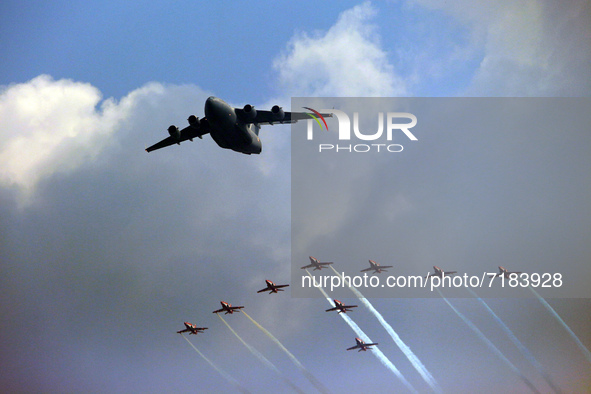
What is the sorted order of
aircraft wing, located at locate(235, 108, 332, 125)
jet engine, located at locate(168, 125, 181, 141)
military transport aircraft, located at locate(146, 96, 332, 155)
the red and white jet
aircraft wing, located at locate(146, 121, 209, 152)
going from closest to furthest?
1. military transport aircraft, located at locate(146, 96, 332, 155)
2. aircraft wing, located at locate(235, 108, 332, 125)
3. jet engine, located at locate(168, 125, 181, 141)
4. aircraft wing, located at locate(146, 121, 209, 152)
5. the red and white jet

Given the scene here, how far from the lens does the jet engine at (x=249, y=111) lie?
43.9 metres

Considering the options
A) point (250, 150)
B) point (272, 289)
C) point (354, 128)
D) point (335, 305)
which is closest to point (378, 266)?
point (335, 305)

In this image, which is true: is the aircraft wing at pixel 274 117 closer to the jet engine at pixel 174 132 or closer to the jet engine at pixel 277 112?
the jet engine at pixel 277 112

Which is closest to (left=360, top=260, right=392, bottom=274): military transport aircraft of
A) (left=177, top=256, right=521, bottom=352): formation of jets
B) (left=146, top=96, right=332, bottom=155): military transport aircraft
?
(left=177, top=256, right=521, bottom=352): formation of jets

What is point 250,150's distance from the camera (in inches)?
1869

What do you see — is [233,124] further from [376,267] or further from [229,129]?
[376,267]

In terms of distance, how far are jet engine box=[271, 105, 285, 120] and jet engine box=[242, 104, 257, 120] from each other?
1800 millimetres

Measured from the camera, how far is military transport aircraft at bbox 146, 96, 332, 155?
1658 inches

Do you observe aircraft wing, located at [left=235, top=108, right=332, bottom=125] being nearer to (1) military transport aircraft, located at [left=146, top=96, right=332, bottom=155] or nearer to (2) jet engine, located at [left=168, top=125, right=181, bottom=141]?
(1) military transport aircraft, located at [left=146, top=96, right=332, bottom=155]

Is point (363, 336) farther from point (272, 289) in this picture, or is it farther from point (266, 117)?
point (266, 117)

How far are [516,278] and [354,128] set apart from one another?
29.5 meters

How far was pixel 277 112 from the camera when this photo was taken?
149 ft

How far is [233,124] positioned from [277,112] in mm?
4208

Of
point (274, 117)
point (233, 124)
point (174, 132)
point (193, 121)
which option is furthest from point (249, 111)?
point (174, 132)
